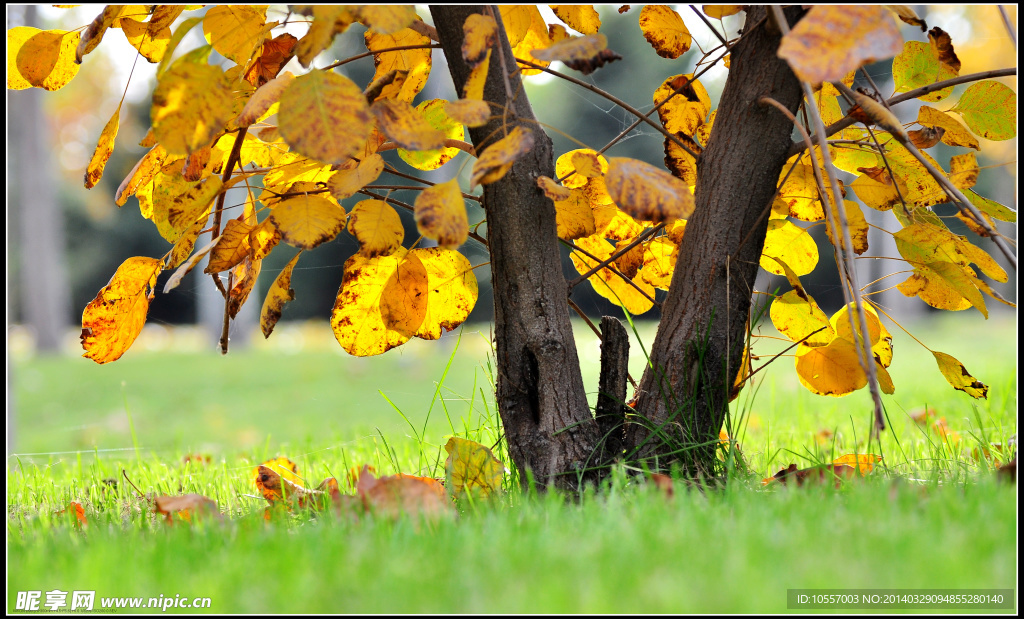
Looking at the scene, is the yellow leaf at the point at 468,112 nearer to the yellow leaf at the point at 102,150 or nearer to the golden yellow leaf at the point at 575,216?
the golden yellow leaf at the point at 575,216

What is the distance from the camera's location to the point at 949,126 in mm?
852

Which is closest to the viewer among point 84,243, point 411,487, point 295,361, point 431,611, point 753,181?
point 431,611

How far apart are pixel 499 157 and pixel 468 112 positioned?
58 mm

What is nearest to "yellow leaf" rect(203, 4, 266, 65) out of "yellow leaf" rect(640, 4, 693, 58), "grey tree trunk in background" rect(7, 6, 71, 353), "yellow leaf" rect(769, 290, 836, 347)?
"yellow leaf" rect(640, 4, 693, 58)

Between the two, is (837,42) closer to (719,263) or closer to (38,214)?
(719,263)

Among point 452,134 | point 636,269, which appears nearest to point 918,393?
point 636,269

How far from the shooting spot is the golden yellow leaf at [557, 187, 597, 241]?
0.95m

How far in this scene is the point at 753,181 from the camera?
920 mm

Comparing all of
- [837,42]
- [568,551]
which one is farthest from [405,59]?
[568,551]

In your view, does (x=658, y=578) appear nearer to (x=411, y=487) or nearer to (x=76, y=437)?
(x=411, y=487)

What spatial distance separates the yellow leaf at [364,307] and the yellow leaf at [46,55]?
1.32 feet

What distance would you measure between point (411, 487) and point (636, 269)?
1.87 ft

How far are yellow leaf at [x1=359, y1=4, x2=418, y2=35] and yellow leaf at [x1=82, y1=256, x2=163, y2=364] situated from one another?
44cm

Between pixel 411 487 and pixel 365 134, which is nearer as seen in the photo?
pixel 365 134
